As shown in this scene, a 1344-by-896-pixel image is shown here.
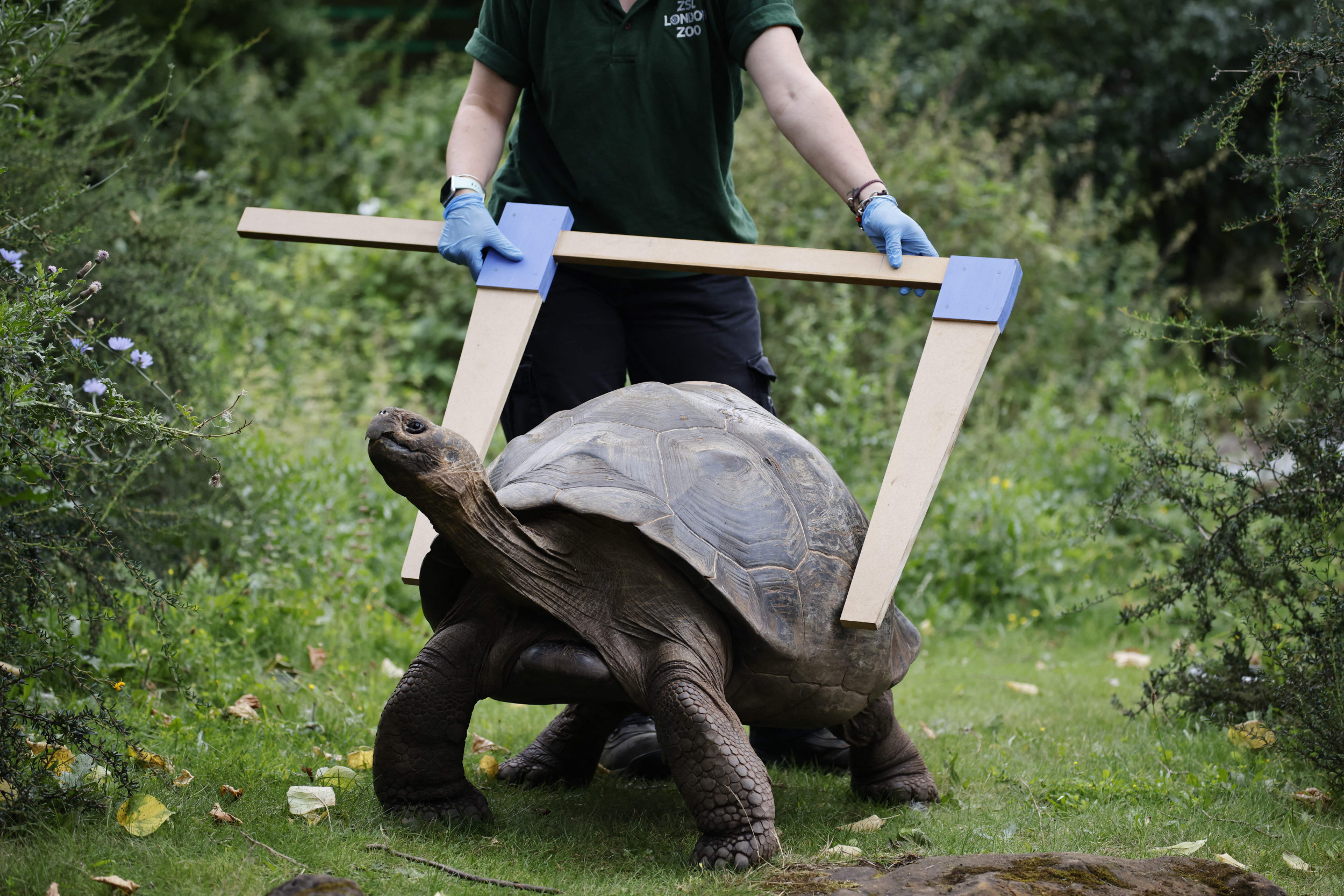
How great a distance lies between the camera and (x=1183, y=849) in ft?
8.70

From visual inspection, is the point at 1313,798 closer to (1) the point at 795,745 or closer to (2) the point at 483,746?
(1) the point at 795,745

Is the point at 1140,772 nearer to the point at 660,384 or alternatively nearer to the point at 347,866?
the point at 660,384

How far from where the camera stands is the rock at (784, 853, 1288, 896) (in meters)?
2.15

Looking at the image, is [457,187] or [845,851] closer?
[845,851]

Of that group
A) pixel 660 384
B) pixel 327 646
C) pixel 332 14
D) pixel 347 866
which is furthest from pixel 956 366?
pixel 332 14

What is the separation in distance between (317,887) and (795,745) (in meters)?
1.92

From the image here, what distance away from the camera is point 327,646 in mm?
4215

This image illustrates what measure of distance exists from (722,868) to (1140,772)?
147 cm

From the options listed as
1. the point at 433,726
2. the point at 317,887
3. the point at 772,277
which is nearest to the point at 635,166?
the point at 772,277

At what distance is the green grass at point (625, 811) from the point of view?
229 centimetres

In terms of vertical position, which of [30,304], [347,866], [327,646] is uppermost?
[30,304]

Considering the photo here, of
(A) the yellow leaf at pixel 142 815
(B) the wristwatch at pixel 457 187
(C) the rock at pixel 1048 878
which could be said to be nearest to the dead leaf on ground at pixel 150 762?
(A) the yellow leaf at pixel 142 815

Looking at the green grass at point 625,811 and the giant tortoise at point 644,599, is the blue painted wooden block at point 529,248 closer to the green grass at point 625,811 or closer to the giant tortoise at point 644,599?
the giant tortoise at point 644,599

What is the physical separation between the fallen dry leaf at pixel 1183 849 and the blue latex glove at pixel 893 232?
1.40 meters
